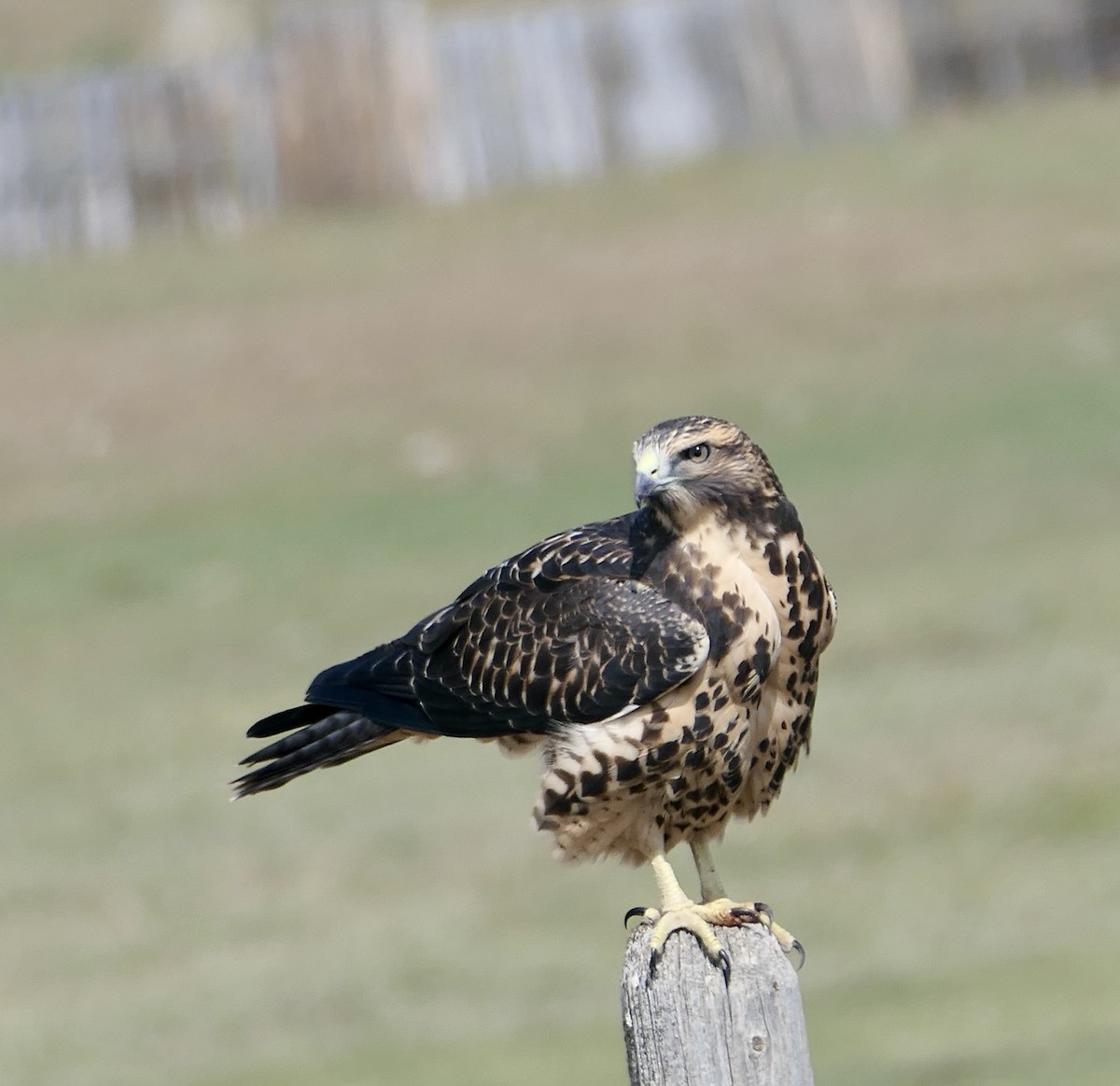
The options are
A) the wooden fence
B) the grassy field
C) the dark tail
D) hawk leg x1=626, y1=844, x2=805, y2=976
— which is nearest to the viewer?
hawk leg x1=626, y1=844, x2=805, y2=976

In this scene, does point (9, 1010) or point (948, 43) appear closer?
point (9, 1010)

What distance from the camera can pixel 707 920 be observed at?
4309 mm

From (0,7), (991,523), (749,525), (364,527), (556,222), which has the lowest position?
(749,525)

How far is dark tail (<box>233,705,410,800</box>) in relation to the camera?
4879 mm

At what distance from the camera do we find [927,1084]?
28.0 feet

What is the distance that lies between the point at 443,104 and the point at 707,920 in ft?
69.1

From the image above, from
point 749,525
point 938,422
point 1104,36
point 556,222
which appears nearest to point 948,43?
point 1104,36

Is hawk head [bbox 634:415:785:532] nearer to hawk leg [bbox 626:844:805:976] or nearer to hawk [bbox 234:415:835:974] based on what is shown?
hawk [bbox 234:415:835:974]

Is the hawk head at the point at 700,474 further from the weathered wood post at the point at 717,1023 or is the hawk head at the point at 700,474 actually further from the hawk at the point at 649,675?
the weathered wood post at the point at 717,1023

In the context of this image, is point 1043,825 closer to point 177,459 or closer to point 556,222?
point 177,459

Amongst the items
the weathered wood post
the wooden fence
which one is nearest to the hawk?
the weathered wood post

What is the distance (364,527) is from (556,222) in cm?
668

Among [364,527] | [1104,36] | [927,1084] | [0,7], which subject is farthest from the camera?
Result: [0,7]

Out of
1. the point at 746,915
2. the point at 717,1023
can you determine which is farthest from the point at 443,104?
the point at 717,1023
